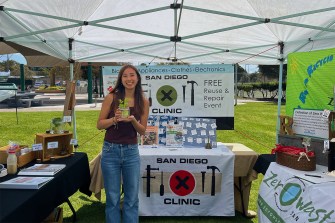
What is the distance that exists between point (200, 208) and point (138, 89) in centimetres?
159

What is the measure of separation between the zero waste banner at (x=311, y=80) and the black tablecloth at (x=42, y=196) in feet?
7.83

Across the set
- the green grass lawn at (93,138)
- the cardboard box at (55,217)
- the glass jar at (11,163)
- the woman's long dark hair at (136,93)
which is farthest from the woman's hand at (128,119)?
the green grass lawn at (93,138)

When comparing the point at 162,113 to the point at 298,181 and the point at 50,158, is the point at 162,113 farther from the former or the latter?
the point at 298,181

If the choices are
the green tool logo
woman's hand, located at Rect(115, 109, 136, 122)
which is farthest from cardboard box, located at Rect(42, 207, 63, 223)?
the green tool logo

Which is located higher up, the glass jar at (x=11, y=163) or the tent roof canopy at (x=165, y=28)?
the tent roof canopy at (x=165, y=28)

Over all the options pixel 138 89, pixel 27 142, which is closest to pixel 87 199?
pixel 138 89

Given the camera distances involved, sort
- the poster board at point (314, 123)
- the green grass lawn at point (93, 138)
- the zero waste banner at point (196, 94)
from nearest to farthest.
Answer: the poster board at point (314, 123), the green grass lawn at point (93, 138), the zero waste banner at point (196, 94)

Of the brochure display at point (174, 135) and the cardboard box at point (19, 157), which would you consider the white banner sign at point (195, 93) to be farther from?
the cardboard box at point (19, 157)

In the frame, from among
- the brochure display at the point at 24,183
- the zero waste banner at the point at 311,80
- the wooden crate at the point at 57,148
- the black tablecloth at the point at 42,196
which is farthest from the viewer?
the zero waste banner at the point at 311,80

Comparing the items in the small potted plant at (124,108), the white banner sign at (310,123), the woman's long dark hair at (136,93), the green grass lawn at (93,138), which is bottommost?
the green grass lawn at (93,138)

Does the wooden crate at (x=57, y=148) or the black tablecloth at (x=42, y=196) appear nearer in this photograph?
the black tablecloth at (x=42, y=196)

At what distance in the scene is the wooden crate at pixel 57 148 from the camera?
9.32ft

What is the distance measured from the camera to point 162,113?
159 inches

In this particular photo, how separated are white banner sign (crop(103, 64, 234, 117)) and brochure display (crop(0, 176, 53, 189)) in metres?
2.05
